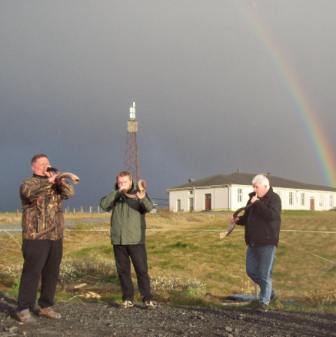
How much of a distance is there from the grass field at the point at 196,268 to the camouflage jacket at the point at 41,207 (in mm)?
2388

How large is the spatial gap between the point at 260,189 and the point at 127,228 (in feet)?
6.58

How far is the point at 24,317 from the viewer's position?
22.3 ft

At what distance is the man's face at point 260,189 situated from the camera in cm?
839

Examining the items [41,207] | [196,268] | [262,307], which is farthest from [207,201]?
Result: [41,207]

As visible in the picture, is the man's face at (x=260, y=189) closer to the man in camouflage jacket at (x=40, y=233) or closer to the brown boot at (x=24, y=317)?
the man in camouflage jacket at (x=40, y=233)

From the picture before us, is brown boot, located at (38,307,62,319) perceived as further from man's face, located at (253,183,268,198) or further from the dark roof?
the dark roof

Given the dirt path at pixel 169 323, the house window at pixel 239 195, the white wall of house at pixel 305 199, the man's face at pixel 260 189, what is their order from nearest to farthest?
the dirt path at pixel 169 323 → the man's face at pixel 260 189 → the house window at pixel 239 195 → the white wall of house at pixel 305 199

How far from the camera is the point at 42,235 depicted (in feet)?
23.0

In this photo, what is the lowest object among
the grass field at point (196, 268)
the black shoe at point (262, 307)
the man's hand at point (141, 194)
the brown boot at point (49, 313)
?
the grass field at point (196, 268)

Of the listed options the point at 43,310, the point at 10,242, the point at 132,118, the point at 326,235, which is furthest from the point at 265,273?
the point at 132,118

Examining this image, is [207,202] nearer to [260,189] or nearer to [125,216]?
[260,189]

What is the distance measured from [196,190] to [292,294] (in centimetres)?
5681

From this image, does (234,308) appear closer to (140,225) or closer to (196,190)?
(140,225)

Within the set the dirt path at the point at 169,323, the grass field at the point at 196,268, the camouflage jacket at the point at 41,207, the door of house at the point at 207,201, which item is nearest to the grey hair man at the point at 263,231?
the grass field at the point at 196,268
